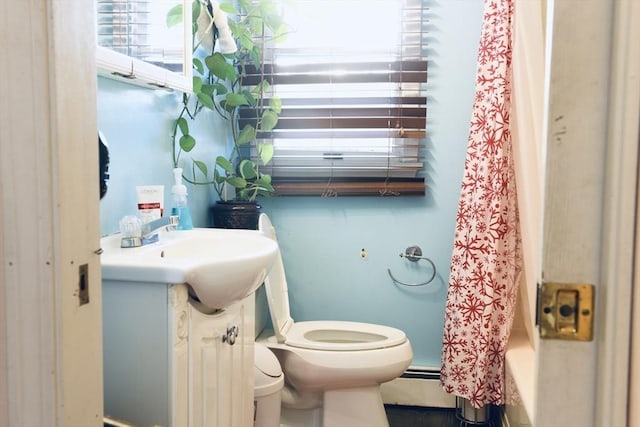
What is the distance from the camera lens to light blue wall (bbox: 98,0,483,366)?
231 cm

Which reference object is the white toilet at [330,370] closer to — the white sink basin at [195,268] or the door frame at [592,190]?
the white sink basin at [195,268]

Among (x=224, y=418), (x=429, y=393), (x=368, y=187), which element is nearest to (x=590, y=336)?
(x=224, y=418)

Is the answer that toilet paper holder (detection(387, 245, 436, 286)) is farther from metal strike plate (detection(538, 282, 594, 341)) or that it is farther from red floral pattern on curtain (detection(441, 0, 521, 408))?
metal strike plate (detection(538, 282, 594, 341))

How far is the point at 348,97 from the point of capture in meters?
2.35

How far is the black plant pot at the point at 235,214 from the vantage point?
2035 millimetres

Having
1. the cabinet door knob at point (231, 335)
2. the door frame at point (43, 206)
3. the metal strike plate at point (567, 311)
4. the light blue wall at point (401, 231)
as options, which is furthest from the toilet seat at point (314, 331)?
the metal strike plate at point (567, 311)

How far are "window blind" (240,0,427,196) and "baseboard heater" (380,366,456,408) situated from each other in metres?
0.79

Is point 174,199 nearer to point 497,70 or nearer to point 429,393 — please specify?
point 497,70

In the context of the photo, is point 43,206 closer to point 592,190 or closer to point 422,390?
point 592,190

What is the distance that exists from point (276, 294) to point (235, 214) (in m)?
0.35

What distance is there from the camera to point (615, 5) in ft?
1.61

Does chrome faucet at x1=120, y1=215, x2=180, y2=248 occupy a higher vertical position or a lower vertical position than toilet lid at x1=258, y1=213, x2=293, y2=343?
higher

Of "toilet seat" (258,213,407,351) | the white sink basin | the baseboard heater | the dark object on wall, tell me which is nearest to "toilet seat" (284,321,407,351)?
"toilet seat" (258,213,407,351)

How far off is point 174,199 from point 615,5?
130 centimetres
